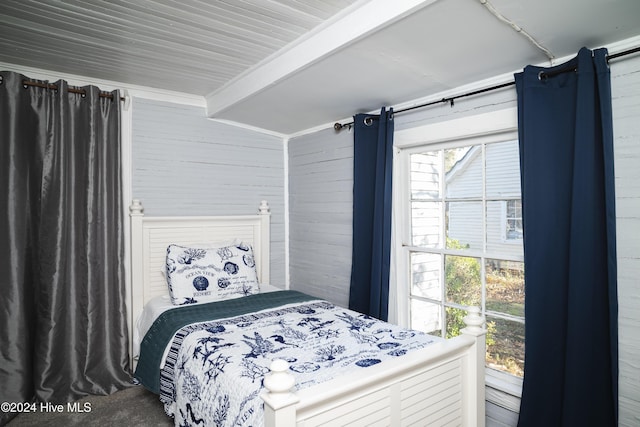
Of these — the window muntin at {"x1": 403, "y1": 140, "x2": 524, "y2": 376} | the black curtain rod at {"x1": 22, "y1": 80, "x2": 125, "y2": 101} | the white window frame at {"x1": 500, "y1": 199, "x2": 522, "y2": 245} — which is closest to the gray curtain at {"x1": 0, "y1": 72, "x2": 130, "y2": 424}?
the black curtain rod at {"x1": 22, "y1": 80, "x2": 125, "y2": 101}

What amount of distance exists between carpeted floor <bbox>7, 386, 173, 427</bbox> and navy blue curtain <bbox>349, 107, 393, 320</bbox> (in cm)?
148

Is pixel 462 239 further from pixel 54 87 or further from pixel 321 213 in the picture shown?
pixel 54 87

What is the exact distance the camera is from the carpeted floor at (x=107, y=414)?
2262 millimetres

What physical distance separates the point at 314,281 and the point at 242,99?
5.41 ft

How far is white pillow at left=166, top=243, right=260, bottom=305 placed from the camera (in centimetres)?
271

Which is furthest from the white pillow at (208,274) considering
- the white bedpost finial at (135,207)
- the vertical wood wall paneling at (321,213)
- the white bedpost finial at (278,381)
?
the white bedpost finial at (278,381)

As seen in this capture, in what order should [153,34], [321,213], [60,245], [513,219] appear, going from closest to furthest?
1. [153,34]
2. [513,219]
3. [60,245]
4. [321,213]

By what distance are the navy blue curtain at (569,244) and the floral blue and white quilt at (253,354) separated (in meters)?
0.57

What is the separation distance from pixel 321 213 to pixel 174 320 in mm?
1475

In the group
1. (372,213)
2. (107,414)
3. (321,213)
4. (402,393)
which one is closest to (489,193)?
(372,213)

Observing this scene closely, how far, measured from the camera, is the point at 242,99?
8.95ft

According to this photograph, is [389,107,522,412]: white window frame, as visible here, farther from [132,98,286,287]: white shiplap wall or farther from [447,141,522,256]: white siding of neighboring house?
[132,98,286,287]: white shiplap wall

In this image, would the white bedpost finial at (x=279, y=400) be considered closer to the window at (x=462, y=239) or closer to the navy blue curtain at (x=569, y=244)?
the navy blue curtain at (x=569, y=244)

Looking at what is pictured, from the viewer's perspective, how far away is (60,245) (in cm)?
255
